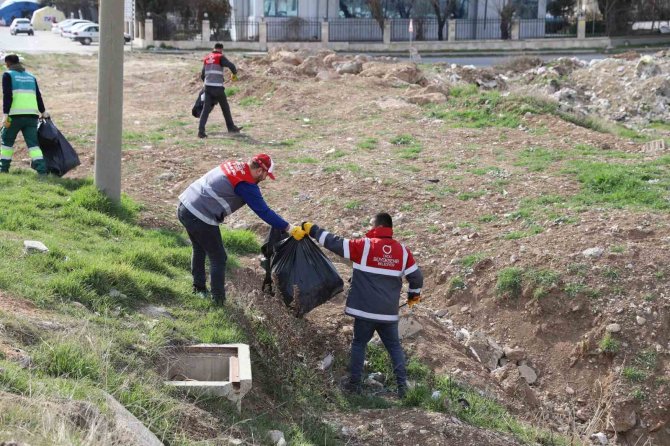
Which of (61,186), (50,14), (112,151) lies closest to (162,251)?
(112,151)

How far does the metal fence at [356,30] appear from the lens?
45.8 m

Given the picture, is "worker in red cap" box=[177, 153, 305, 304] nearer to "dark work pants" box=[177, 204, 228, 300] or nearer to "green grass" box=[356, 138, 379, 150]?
"dark work pants" box=[177, 204, 228, 300]

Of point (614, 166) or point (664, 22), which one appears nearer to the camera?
point (614, 166)

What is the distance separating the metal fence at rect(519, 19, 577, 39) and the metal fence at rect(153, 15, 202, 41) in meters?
17.4

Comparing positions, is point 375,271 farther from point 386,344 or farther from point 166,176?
point 166,176

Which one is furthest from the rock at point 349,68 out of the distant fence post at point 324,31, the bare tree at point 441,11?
the bare tree at point 441,11

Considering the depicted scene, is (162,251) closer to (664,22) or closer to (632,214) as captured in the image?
(632,214)

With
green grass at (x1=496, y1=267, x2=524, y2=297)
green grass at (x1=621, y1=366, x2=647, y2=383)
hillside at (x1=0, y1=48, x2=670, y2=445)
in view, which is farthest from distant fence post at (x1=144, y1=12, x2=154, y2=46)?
green grass at (x1=621, y1=366, x2=647, y2=383)

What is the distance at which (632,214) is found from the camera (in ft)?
31.3

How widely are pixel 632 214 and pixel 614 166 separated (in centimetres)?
198

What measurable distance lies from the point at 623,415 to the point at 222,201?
13.1ft

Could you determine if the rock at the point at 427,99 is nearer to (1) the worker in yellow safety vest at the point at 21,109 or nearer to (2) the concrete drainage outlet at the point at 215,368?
(1) the worker in yellow safety vest at the point at 21,109

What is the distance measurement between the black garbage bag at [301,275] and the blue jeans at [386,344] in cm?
42

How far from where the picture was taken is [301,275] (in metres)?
6.81
